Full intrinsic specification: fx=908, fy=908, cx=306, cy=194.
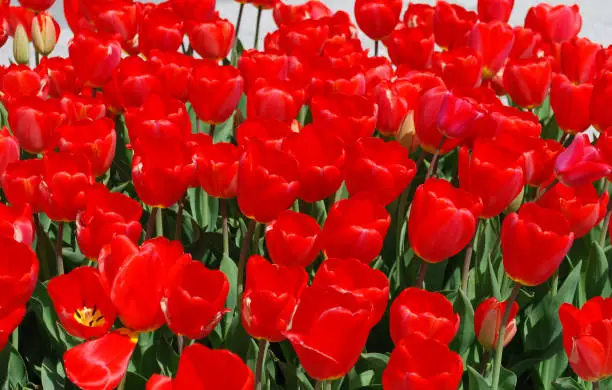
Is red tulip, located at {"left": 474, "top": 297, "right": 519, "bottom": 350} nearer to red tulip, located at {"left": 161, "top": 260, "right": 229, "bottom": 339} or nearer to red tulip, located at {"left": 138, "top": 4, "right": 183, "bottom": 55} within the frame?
red tulip, located at {"left": 161, "top": 260, "right": 229, "bottom": 339}

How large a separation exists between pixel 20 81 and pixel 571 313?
3.85 ft

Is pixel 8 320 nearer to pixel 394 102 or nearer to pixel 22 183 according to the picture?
pixel 22 183

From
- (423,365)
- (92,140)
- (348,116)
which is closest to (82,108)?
(92,140)

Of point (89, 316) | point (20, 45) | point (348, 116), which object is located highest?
point (348, 116)

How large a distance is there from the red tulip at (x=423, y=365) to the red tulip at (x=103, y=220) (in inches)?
18.3

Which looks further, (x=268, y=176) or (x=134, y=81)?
(x=134, y=81)

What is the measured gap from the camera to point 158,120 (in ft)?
4.83

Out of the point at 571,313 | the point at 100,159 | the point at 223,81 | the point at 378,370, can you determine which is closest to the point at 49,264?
the point at 100,159

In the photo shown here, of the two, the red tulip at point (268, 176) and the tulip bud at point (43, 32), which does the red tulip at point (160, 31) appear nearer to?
the tulip bud at point (43, 32)

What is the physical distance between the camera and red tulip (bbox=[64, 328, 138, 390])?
38.7 inches

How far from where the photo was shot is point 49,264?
149 cm

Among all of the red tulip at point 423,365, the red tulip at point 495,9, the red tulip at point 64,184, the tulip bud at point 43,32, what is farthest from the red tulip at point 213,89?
the red tulip at point 495,9

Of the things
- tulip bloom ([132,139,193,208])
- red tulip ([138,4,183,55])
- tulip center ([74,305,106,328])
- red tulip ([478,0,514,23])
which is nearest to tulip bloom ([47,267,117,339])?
tulip center ([74,305,106,328])

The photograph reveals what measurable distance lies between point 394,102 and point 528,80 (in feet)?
1.10
